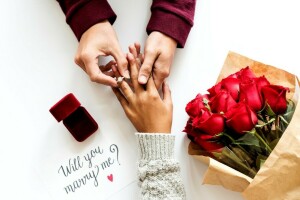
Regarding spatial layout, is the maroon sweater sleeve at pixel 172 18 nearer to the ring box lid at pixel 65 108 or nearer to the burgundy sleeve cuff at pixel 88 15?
the burgundy sleeve cuff at pixel 88 15

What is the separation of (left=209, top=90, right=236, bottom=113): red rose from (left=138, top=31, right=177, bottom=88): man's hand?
12 centimetres

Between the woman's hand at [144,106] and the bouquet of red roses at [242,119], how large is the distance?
0.07m

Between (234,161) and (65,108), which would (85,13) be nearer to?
(65,108)

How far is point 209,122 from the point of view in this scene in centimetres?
63

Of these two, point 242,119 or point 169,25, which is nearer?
point 242,119

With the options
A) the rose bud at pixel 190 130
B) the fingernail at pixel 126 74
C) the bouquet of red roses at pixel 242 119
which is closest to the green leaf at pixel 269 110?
the bouquet of red roses at pixel 242 119

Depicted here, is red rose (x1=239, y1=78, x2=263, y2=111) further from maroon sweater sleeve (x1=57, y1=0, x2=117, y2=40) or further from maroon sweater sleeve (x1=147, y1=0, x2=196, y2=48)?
maroon sweater sleeve (x1=57, y1=0, x2=117, y2=40)

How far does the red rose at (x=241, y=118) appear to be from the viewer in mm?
614

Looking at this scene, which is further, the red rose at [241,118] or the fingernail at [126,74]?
the fingernail at [126,74]

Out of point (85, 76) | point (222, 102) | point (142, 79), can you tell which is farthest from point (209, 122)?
point (85, 76)

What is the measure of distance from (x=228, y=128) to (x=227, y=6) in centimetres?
27

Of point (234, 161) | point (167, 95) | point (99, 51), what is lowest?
point (234, 161)

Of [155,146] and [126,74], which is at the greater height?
[126,74]

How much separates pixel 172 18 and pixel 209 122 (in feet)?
0.71
